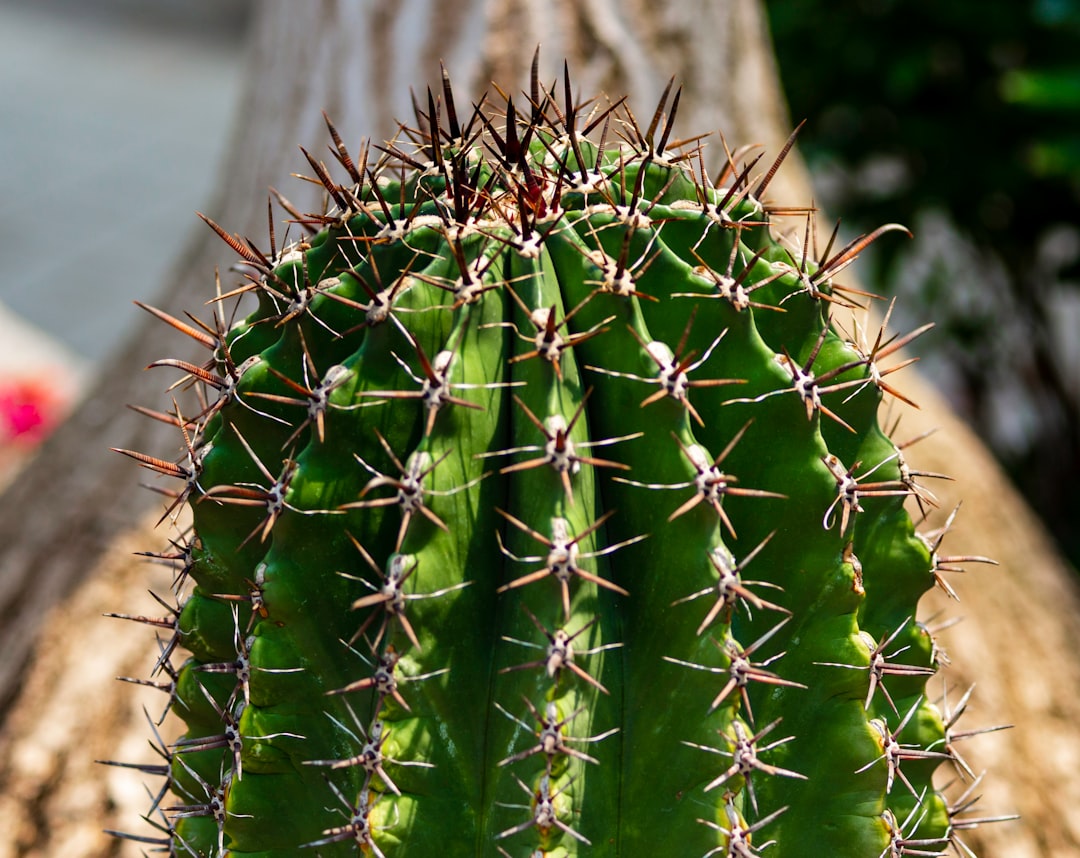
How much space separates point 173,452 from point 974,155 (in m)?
4.69

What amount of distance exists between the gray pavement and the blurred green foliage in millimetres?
6672

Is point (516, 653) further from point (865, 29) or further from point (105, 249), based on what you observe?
point (105, 249)

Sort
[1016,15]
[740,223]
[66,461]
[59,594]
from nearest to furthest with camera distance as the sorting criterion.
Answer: [740,223] → [59,594] → [66,461] → [1016,15]

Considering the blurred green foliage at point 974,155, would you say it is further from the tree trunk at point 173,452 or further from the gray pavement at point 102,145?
the gray pavement at point 102,145

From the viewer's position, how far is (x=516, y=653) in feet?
4.04

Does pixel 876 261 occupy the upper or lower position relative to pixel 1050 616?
upper

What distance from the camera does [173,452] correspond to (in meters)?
2.88

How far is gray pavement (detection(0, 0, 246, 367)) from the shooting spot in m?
11.0

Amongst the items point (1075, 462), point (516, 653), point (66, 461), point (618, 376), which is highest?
point (1075, 462)

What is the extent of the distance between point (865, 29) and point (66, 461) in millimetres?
4726

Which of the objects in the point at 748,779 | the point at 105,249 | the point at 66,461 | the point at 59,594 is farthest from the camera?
the point at 105,249

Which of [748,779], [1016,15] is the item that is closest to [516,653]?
[748,779]

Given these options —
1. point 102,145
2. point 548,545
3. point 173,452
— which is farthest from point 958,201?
point 102,145

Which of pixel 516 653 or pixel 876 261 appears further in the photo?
pixel 876 261
